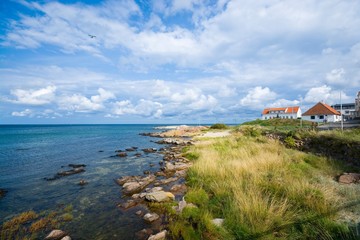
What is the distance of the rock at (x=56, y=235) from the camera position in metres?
6.75

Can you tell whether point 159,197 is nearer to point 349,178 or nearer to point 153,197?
point 153,197

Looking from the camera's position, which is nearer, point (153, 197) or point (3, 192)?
point (153, 197)

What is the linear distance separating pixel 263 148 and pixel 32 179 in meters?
18.7

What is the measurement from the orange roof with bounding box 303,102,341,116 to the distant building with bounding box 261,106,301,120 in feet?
53.7

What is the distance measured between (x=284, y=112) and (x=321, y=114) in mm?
22145

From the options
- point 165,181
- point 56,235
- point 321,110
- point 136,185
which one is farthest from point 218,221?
point 321,110

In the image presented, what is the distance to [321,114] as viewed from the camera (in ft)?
175

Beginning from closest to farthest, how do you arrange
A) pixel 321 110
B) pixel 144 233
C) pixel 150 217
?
pixel 144 233 → pixel 150 217 → pixel 321 110

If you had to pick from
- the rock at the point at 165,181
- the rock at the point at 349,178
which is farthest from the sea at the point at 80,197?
the rock at the point at 349,178

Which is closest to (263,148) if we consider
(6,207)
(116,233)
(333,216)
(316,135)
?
(316,135)

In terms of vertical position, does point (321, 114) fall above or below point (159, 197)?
above

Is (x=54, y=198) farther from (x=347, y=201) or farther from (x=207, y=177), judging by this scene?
(x=347, y=201)

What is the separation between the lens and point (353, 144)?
1238 centimetres

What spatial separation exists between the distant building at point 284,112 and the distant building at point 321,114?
1647 centimetres
